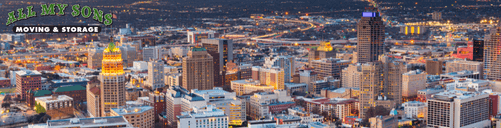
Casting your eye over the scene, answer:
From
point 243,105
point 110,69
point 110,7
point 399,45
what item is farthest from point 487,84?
point 110,7

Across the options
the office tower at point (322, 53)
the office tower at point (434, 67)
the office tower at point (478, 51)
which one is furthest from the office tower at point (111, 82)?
the office tower at point (478, 51)

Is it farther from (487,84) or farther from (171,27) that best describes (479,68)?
(171,27)

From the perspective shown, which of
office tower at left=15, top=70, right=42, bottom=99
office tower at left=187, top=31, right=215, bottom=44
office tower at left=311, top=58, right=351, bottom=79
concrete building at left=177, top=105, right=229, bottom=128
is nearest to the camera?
concrete building at left=177, top=105, right=229, bottom=128

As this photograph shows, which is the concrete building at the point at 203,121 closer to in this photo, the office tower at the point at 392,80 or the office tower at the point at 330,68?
the office tower at the point at 392,80

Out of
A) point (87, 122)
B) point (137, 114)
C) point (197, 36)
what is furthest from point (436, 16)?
point (87, 122)

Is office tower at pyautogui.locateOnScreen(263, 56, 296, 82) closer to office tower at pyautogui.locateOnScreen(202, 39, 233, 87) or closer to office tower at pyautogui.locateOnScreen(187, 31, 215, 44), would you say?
office tower at pyautogui.locateOnScreen(202, 39, 233, 87)

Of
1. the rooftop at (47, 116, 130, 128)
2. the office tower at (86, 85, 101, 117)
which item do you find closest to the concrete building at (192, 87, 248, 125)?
the office tower at (86, 85, 101, 117)
